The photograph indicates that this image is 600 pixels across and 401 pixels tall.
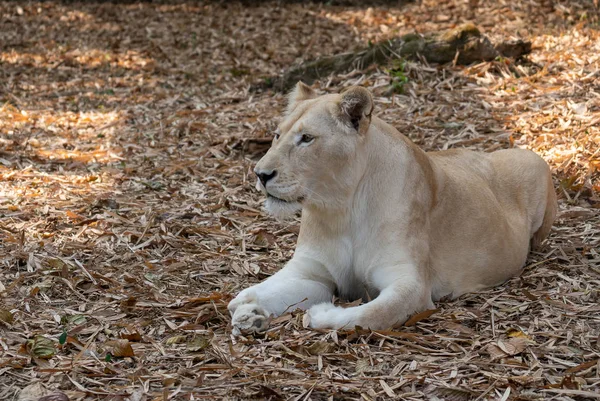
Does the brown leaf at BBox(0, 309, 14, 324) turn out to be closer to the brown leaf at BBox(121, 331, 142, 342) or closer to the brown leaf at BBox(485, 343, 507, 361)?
the brown leaf at BBox(121, 331, 142, 342)

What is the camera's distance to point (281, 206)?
4.46 meters

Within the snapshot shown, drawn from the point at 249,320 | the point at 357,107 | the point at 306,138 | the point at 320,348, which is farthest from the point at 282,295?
the point at 357,107

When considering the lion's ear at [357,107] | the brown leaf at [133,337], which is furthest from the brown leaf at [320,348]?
the lion's ear at [357,107]

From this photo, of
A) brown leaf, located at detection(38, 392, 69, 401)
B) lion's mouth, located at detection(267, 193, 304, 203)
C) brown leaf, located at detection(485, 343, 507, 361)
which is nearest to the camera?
brown leaf, located at detection(38, 392, 69, 401)

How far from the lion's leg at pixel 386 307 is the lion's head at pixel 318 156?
0.52 meters

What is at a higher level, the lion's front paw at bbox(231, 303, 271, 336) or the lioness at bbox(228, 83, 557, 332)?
the lioness at bbox(228, 83, 557, 332)

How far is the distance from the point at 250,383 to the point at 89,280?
1.85 m

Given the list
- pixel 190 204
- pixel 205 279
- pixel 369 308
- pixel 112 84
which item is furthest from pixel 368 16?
pixel 369 308

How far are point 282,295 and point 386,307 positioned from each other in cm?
64

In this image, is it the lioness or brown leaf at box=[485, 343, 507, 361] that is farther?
the lioness

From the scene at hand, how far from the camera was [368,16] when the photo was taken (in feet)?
45.9

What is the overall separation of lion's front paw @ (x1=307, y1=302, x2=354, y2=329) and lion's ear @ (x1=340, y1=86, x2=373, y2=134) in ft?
3.30

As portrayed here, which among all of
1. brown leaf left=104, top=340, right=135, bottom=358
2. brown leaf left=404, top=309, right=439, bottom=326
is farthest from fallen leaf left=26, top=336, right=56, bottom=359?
brown leaf left=404, top=309, right=439, bottom=326

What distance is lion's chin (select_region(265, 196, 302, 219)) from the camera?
4441 mm
